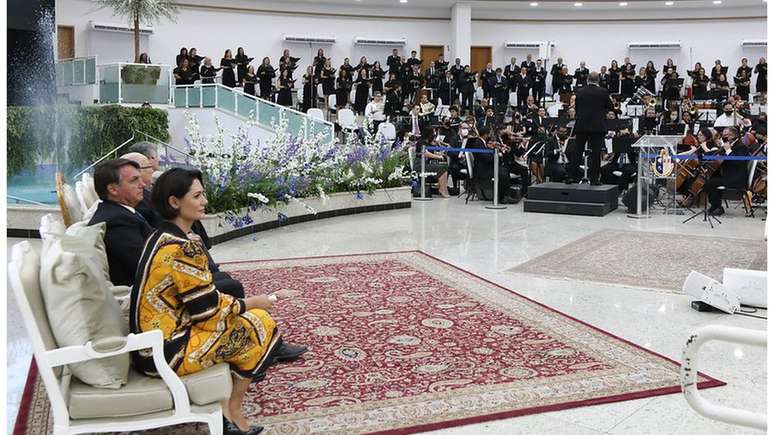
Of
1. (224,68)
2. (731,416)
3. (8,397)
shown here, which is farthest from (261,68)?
(731,416)

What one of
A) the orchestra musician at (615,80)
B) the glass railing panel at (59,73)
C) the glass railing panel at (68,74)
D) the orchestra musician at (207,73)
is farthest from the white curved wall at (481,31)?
the glass railing panel at (68,74)

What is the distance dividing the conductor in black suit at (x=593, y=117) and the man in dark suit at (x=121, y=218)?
27.3 ft

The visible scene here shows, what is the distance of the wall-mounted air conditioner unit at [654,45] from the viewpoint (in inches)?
970

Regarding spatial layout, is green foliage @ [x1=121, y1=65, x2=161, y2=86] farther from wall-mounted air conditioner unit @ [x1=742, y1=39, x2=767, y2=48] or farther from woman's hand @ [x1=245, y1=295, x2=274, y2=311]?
wall-mounted air conditioner unit @ [x1=742, y1=39, x2=767, y2=48]

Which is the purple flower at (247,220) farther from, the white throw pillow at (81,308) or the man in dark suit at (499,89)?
the man in dark suit at (499,89)

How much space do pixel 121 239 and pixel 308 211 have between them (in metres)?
6.26

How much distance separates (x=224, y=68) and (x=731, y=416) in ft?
64.7

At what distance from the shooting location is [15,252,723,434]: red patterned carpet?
11.9 feet

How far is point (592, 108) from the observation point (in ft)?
36.8

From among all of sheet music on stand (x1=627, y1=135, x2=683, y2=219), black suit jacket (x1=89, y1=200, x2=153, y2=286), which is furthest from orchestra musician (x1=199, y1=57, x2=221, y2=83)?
black suit jacket (x1=89, y1=200, x2=153, y2=286)

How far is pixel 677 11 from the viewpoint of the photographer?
24656mm

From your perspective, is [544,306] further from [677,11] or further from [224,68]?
[677,11]

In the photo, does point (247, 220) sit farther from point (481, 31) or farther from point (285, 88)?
point (481, 31)

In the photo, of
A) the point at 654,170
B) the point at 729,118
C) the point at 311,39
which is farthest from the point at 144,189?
the point at 311,39
